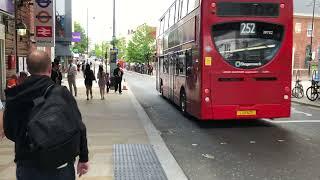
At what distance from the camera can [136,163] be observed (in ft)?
26.3

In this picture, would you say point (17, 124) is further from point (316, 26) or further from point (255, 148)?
point (316, 26)

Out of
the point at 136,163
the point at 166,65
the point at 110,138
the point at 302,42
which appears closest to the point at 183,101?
the point at 166,65

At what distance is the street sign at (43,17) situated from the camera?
17.9 meters

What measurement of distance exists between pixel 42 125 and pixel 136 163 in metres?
4.85

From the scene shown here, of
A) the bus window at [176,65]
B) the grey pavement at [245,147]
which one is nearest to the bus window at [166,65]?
the bus window at [176,65]

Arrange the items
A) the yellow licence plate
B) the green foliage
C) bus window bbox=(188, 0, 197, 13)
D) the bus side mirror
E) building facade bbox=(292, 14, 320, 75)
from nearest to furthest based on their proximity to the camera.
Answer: the yellow licence plate
bus window bbox=(188, 0, 197, 13)
the bus side mirror
building facade bbox=(292, 14, 320, 75)
the green foliage

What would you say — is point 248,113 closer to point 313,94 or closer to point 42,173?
point 42,173

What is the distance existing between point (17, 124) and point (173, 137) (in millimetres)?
8112

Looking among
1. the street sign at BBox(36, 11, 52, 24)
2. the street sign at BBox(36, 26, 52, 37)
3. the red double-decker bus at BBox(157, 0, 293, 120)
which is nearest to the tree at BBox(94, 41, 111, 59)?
the street sign at BBox(36, 11, 52, 24)

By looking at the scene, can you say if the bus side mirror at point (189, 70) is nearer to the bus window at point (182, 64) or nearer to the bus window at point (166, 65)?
the bus window at point (182, 64)

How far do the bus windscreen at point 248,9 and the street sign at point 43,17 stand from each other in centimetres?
803

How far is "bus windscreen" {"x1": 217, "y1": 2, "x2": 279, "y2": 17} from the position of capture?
1225cm

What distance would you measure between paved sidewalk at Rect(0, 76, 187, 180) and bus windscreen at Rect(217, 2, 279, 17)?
11.4 ft

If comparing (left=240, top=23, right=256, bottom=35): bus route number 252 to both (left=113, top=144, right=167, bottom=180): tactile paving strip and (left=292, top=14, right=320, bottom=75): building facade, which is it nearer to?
(left=113, top=144, right=167, bottom=180): tactile paving strip
